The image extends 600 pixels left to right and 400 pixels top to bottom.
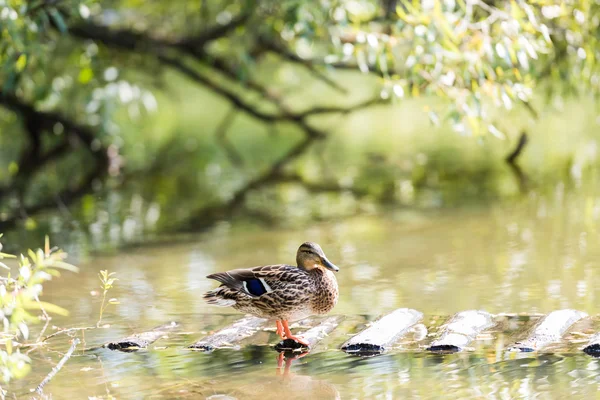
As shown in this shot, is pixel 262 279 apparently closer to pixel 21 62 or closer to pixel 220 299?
pixel 220 299

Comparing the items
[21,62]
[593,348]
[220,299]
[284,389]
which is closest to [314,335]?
[220,299]

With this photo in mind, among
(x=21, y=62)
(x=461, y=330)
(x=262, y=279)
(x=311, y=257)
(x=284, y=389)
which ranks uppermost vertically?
(x=21, y=62)

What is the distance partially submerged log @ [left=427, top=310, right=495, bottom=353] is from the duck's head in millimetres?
862

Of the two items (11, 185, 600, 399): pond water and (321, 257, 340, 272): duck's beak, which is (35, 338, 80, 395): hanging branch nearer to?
(11, 185, 600, 399): pond water

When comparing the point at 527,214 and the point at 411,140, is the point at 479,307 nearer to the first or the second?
the point at 527,214

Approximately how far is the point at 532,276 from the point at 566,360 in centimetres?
299

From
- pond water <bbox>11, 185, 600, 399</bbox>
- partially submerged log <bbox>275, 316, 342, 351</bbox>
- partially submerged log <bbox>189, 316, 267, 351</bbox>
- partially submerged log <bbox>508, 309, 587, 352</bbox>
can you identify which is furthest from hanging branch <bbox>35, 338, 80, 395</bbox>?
partially submerged log <bbox>508, 309, 587, 352</bbox>

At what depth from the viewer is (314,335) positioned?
21.8 feet

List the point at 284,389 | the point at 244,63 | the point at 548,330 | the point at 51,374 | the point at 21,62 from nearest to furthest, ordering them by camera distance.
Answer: the point at 51,374, the point at 284,389, the point at 548,330, the point at 21,62, the point at 244,63

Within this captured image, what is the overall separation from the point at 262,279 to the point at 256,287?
0.23 feet

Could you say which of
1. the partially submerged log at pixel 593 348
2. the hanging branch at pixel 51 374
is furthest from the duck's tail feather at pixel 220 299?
the partially submerged log at pixel 593 348

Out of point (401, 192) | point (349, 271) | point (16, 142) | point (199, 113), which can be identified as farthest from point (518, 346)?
point (199, 113)

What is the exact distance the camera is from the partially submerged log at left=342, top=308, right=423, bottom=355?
621 centimetres

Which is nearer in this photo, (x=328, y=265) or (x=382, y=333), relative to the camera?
(x=382, y=333)
